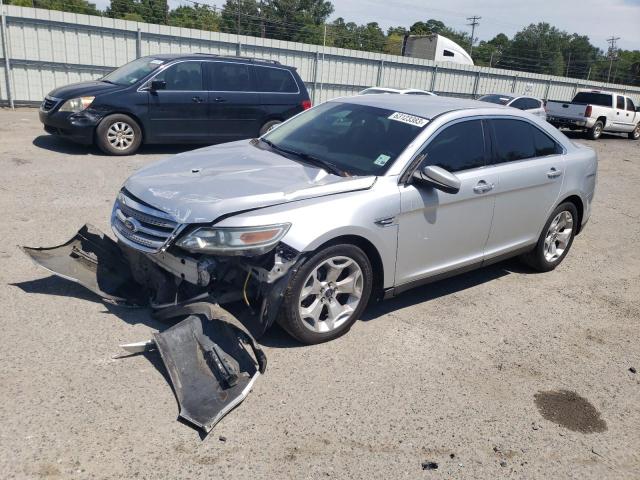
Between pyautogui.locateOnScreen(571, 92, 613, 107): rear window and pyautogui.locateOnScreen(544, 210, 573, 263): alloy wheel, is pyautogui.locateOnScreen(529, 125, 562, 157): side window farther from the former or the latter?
pyautogui.locateOnScreen(571, 92, 613, 107): rear window

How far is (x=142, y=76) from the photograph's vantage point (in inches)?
396

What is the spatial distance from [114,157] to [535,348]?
7.83 meters

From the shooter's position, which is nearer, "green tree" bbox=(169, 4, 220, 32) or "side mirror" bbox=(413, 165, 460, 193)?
"side mirror" bbox=(413, 165, 460, 193)

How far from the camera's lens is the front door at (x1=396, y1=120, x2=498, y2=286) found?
170 inches

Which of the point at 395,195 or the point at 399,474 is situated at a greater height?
the point at 395,195

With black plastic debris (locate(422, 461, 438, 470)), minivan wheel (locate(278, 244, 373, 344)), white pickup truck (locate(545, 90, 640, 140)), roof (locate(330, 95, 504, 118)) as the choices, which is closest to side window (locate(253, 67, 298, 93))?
roof (locate(330, 95, 504, 118))

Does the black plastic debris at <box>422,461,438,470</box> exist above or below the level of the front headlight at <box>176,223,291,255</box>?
below

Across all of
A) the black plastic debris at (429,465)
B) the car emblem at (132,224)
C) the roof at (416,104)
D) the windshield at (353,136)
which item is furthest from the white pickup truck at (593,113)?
the black plastic debris at (429,465)

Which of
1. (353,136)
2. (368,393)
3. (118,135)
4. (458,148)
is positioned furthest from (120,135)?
(368,393)

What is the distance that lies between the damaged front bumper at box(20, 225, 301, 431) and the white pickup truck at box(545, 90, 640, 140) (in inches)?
784

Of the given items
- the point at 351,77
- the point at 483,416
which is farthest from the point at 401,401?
the point at 351,77

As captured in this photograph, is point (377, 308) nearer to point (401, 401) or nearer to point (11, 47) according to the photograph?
point (401, 401)

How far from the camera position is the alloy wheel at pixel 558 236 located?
5.86 metres

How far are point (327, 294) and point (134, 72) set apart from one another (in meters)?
7.93
